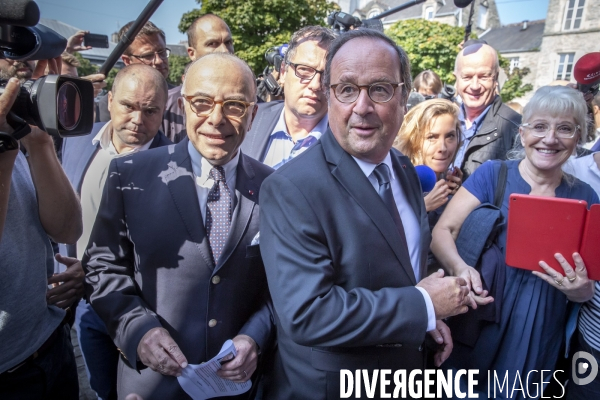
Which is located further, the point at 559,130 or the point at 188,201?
the point at 559,130

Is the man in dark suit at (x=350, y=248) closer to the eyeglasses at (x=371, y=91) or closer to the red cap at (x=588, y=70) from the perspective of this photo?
the eyeglasses at (x=371, y=91)

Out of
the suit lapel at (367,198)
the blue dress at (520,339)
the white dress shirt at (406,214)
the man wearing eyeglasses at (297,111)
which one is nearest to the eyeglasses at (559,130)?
the blue dress at (520,339)

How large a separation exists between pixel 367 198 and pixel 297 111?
60.6 inches

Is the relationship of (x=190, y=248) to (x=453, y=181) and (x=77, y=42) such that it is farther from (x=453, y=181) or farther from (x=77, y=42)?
(x=77, y=42)

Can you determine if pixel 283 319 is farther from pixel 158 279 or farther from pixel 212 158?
pixel 212 158

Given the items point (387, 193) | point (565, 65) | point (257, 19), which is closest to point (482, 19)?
point (565, 65)

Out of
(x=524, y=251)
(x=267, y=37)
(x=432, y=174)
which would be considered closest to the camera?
(x=524, y=251)

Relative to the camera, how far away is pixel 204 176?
172 centimetres

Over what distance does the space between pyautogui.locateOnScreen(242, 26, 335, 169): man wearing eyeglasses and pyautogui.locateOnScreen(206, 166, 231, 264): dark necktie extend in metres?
0.98

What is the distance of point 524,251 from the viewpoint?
1.86m

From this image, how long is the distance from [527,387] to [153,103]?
2.64m

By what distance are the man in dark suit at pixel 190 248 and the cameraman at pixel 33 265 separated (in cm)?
16

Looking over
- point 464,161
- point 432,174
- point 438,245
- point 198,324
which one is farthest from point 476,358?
point 464,161

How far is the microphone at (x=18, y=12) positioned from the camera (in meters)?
1.10
